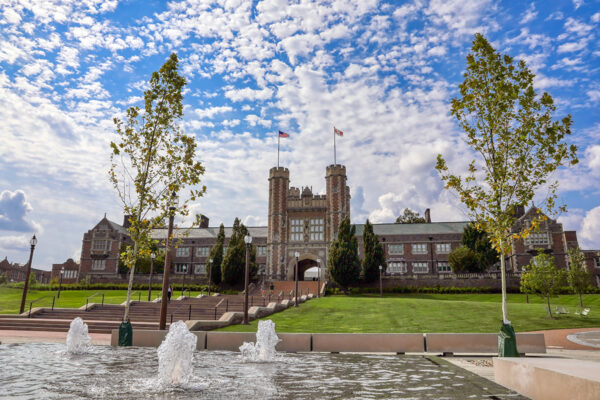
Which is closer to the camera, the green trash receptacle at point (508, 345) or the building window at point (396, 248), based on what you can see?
the green trash receptacle at point (508, 345)

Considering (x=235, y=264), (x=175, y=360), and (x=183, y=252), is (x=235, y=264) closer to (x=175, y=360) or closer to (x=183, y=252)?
(x=183, y=252)

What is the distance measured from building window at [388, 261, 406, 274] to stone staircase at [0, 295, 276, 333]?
3189cm

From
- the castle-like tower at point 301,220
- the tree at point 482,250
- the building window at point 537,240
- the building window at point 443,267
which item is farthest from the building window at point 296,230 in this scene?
the building window at point 537,240

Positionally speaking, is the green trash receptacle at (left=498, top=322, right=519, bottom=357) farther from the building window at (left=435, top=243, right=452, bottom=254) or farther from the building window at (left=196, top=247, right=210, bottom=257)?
the building window at (left=196, top=247, right=210, bottom=257)

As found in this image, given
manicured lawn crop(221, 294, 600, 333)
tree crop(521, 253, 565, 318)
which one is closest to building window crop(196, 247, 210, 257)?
manicured lawn crop(221, 294, 600, 333)

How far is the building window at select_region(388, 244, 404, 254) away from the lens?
59.1 meters

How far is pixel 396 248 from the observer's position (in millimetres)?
59250

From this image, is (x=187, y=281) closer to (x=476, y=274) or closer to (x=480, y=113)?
(x=476, y=274)

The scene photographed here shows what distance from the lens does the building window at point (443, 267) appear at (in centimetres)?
5729

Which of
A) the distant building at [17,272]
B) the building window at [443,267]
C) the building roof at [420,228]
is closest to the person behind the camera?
the building window at [443,267]

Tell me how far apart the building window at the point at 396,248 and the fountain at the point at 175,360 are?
2104 inches

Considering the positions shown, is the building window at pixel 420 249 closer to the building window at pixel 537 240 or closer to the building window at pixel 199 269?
the building window at pixel 537 240

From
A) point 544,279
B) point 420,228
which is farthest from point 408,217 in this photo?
point 544,279

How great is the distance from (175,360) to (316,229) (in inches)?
1936
